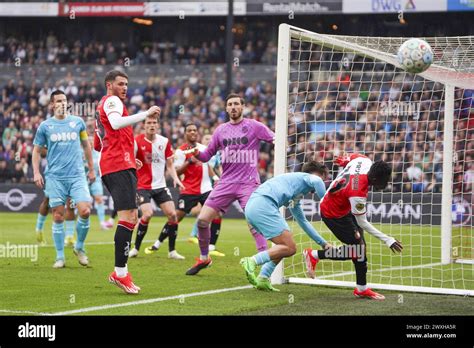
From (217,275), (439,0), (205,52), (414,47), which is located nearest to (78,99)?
(205,52)

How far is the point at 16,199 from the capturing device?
88.6 ft

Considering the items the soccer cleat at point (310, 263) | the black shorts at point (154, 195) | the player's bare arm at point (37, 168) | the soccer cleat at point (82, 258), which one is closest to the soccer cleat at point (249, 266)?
the soccer cleat at point (310, 263)

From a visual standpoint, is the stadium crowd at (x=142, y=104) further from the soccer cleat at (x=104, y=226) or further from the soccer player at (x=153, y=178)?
the soccer player at (x=153, y=178)

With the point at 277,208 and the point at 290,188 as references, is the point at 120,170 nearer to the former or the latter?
the point at 277,208

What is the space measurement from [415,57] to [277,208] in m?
2.21

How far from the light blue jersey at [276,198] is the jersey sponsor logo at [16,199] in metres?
18.6

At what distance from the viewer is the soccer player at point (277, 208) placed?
9.34m

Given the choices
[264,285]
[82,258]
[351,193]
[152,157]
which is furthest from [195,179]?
[351,193]

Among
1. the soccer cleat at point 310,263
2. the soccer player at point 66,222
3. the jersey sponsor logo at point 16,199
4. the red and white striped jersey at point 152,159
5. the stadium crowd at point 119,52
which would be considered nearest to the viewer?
the soccer cleat at point 310,263

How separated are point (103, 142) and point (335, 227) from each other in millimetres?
2780

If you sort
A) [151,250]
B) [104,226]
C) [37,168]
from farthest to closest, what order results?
[104,226]
[151,250]
[37,168]

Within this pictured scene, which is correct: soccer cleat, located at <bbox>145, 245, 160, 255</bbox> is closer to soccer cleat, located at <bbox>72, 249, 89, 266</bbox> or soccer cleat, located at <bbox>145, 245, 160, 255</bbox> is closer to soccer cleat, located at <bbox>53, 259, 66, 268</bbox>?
soccer cleat, located at <bbox>72, 249, 89, 266</bbox>
